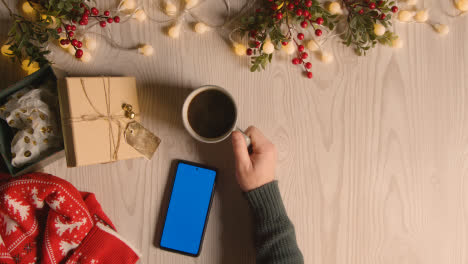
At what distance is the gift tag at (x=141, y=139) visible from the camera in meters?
0.68

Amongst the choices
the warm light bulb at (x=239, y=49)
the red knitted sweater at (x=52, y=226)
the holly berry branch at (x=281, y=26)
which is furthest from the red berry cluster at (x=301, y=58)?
the red knitted sweater at (x=52, y=226)

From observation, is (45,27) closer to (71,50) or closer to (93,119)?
(71,50)

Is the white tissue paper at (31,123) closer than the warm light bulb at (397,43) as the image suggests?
Yes

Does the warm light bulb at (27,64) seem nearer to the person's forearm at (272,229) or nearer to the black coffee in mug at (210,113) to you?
the black coffee in mug at (210,113)

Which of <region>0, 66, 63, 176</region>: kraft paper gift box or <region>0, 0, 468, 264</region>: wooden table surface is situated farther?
<region>0, 0, 468, 264</region>: wooden table surface

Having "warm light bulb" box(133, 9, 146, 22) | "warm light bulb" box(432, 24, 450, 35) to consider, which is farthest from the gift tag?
"warm light bulb" box(432, 24, 450, 35)

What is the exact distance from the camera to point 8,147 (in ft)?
2.25

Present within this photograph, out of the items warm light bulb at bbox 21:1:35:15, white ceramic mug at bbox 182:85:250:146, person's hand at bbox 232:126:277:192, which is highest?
warm light bulb at bbox 21:1:35:15

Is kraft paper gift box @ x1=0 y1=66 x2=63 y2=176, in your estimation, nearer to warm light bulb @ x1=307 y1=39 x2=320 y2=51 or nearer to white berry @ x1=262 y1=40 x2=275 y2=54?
white berry @ x1=262 y1=40 x2=275 y2=54

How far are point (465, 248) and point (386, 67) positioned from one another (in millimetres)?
468

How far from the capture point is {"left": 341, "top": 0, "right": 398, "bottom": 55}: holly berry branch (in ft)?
2.39

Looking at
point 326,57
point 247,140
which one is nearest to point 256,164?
point 247,140

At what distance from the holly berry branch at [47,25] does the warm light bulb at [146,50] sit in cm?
8

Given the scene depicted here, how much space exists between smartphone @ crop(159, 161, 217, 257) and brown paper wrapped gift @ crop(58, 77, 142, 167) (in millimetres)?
137
